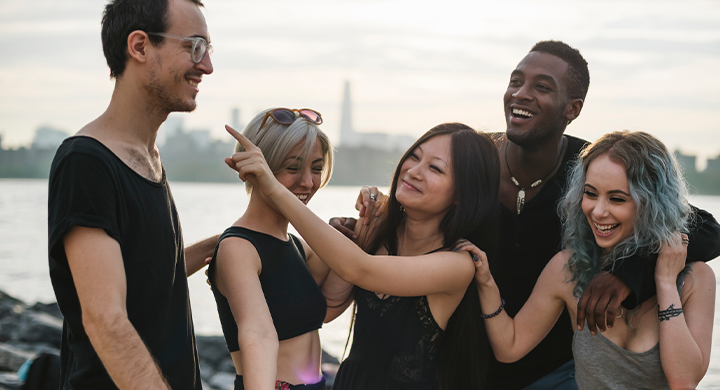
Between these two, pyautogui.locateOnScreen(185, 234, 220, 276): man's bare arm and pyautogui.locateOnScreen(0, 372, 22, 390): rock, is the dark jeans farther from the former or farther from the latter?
pyautogui.locateOnScreen(0, 372, 22, 390): rock

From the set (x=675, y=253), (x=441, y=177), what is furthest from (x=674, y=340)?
(x=441, y=177)

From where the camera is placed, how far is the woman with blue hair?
2.88 m

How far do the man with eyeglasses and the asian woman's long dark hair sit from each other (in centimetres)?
129

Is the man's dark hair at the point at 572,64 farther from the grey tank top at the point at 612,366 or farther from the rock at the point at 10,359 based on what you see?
the rock at the point at 10,359

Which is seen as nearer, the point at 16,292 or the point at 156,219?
the point at 156,219

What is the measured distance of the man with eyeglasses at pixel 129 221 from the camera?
2143mm

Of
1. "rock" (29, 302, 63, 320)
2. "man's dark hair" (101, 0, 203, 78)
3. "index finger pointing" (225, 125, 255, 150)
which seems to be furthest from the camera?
"rock" (29, 302, 63, 320)

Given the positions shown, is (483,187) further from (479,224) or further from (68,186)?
(68,186)

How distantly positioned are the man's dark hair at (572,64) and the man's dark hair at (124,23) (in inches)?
124

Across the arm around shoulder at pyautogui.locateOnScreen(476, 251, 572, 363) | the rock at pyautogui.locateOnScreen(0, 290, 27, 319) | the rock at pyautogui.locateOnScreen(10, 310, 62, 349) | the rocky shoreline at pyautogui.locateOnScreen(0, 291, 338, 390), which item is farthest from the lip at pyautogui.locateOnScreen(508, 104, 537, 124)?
the rock at pyautogui.locateOnScreen(0, 290, 27, 319)

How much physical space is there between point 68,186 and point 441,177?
5.81 ft

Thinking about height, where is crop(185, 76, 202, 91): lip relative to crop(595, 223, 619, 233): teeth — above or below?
above

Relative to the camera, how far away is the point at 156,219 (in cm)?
248

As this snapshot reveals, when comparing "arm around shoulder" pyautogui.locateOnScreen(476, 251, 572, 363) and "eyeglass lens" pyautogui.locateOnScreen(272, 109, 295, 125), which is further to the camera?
"arm around shoulder" pyautogui.locateOnScreen(476, 251, 572, 363)
